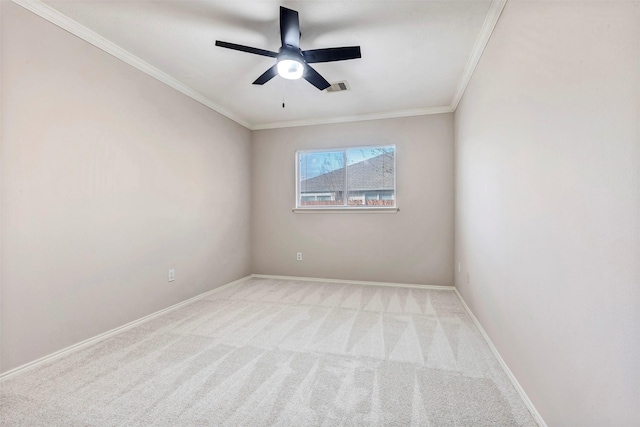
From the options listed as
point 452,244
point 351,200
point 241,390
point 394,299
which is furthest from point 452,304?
point 241,390

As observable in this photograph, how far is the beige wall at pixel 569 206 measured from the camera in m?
0.83

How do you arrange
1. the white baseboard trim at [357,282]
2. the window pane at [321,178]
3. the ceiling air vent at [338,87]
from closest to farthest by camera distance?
the ceiling air vent at [338,87] < the white baseboard trim at [357,282] < the window pane at [321,178]

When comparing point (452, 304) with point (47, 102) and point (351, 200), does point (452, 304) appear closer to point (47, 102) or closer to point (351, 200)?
point (351, 200)

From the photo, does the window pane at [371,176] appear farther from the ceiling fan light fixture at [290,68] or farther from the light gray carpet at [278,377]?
the ceiling fan light fixture at [290,68]

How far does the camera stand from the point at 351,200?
4207mm

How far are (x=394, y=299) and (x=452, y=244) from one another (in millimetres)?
1165

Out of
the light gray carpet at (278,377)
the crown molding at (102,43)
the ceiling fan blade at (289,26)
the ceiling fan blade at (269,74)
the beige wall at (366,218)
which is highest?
the crown molding at (102,43)

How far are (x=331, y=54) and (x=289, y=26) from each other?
355mm

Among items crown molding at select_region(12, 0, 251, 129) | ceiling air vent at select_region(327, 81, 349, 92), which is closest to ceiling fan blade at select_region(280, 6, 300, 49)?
ceiling air vent at select_region(327, 81, 349, 92)

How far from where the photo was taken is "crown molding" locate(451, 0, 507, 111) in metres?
1.85

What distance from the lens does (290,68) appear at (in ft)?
7.18

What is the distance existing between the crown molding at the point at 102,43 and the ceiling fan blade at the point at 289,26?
1.55 m

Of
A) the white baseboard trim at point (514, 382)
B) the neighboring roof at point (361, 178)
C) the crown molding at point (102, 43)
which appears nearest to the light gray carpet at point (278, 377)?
the white baseboard trim at point (514, 382)

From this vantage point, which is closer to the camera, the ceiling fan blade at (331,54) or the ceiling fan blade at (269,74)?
the ceiling fan blade at (331,54)
